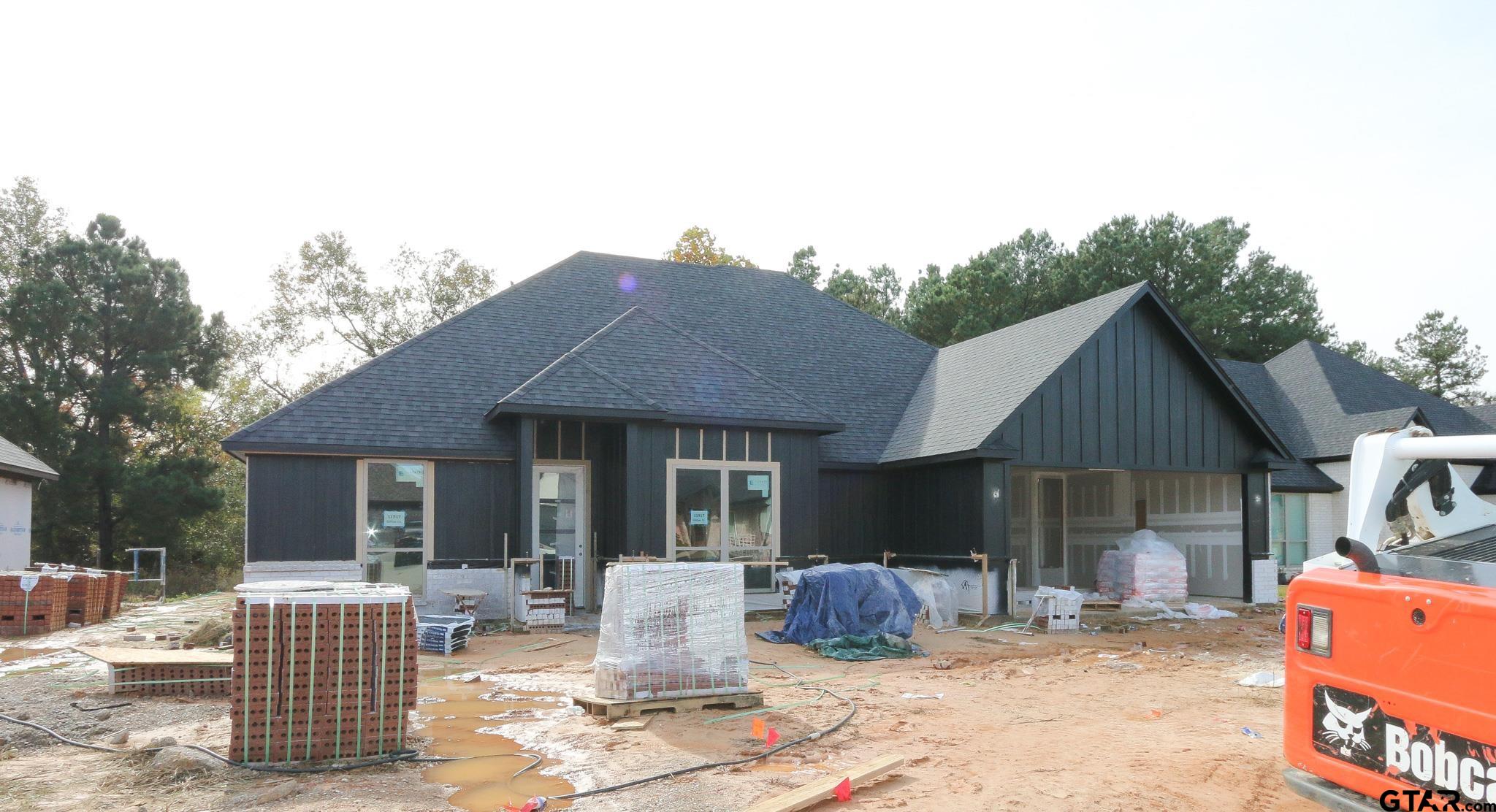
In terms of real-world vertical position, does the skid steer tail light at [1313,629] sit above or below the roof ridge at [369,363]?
below

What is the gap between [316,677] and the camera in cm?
698

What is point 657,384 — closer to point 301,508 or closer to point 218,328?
point 301,508

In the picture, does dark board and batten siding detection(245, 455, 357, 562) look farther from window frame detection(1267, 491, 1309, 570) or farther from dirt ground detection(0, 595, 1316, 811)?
window frame detection(1267, 491, 1309, 570)

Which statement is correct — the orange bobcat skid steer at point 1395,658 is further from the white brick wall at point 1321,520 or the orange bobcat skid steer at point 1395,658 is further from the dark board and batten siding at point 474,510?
→ the white brick wall at point 1321,520

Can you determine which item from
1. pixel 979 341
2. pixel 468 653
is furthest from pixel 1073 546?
pixel 468 653

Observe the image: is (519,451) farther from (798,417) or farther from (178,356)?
(178,356)

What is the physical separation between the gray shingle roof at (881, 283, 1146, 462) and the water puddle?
12.9 m

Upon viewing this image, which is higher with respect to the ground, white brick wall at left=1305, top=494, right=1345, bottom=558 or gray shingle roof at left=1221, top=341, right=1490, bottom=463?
gray shingle roof at left=1221, top=341, right=1490, bottom=463

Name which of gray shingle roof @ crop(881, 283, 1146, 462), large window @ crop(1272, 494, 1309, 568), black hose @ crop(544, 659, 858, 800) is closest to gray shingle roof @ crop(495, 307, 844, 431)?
gray shingle roof @ crop(881, 283, 1146, 462)

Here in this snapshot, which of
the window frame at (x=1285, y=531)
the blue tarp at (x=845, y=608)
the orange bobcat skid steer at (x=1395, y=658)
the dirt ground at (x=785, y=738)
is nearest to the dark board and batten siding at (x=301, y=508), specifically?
the dirt ground at (x=785, y=738)

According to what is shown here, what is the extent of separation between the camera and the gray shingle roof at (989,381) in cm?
1733

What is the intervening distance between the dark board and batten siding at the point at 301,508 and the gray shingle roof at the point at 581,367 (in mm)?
389

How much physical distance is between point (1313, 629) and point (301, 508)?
1418cm

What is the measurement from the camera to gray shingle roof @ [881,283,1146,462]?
1733cm
